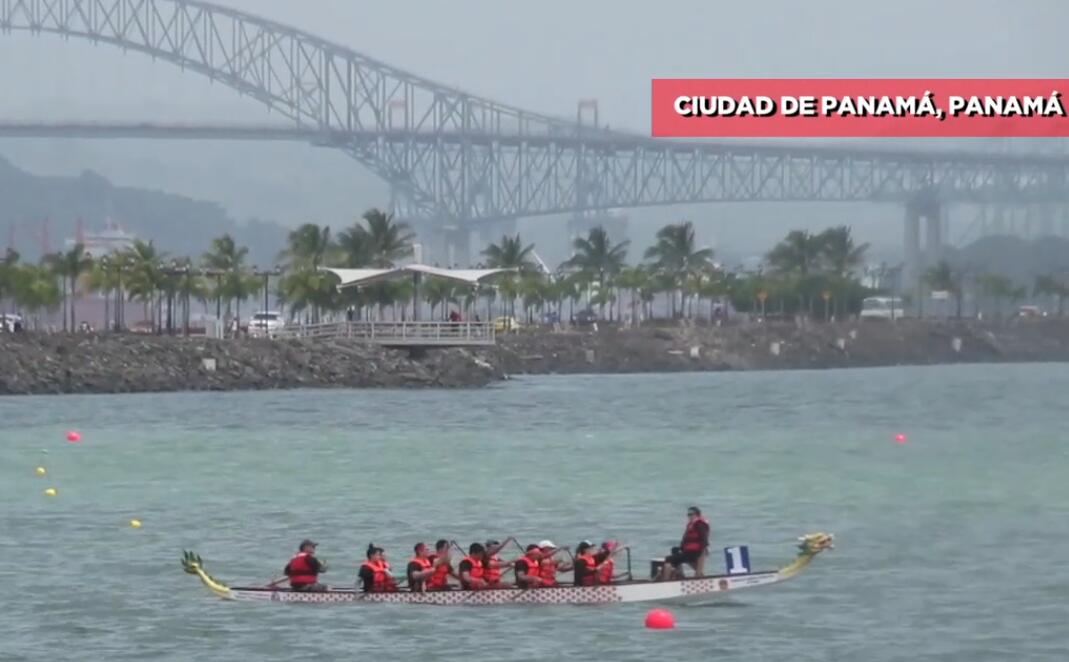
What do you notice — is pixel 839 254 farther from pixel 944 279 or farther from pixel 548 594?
pixel 548 594

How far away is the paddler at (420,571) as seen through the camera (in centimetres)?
3891

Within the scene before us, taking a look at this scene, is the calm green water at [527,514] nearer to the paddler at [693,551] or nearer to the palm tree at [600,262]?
the paddler at [693,551]

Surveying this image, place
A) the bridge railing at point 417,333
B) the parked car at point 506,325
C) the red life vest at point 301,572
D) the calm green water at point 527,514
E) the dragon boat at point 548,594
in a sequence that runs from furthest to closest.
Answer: the parked car at point 506,325 → the bridge railing at point 417,333 → the red life vest at point 301,572 → the dragon boat at point 548,594 → the calm green water at point 527,514

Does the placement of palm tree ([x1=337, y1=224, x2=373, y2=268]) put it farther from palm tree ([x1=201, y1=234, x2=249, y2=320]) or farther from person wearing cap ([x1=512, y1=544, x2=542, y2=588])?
person wearing cap ([x1=512, y1=544, x2=542, y2=588])

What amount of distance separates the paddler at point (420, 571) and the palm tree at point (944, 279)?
119 metres

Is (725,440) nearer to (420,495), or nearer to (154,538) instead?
(420,495)

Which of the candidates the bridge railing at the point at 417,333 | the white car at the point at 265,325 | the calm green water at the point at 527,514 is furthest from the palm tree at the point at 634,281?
the calm green water at the point at 527,514

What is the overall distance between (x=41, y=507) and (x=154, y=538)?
7873mm

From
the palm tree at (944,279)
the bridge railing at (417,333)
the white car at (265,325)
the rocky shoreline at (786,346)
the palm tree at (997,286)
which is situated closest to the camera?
the bridge railing at (417,333)

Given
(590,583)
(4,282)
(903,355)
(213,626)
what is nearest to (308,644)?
(213,626)

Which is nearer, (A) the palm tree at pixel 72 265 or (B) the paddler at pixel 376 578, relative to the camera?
(B) the paddler at pixel 376 578

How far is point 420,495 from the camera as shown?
5891 cm

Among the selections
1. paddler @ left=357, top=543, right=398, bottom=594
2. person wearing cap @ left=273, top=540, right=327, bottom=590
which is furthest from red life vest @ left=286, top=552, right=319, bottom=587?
paddler @ left=357, top=543, right=398, bottom=594

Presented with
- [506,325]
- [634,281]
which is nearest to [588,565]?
[506,325]
